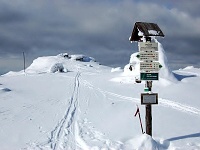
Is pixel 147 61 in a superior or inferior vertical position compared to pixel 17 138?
superior

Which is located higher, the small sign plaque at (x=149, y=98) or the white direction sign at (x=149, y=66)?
the white direction sign at (x=149, y=66)

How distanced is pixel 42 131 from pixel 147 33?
5654mm

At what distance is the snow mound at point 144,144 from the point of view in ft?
30.7

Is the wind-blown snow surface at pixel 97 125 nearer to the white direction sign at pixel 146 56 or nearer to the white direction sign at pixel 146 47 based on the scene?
the white direction sign at pixel 146 56

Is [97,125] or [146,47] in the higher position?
[146,47]

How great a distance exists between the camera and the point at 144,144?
9516mm

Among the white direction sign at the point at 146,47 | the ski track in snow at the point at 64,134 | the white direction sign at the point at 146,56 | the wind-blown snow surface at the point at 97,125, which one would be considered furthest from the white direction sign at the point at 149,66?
the ski track in snow at the point at 64,134

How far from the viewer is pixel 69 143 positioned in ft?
32.6

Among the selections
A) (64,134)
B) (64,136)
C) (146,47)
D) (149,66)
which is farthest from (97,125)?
(146,47)

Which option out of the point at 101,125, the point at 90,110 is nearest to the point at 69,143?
the point at 101,125

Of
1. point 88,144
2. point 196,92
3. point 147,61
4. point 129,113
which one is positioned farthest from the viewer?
point 196,92

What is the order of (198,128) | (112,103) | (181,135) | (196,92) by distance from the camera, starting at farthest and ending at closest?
(196,92)
(112,103)
(198,128)
(181,135)

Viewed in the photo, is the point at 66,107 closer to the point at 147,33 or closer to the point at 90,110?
the point at 90,110

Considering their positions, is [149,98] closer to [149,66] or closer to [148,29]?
[149,66]
